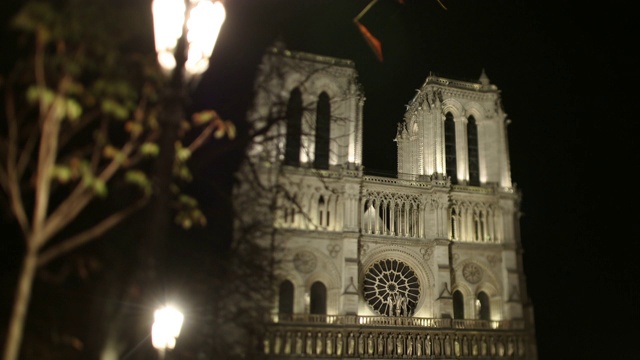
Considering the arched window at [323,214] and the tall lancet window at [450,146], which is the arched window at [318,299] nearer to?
the arched window at [323,214]

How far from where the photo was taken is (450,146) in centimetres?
3509

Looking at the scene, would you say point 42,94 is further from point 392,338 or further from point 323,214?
point 392,338

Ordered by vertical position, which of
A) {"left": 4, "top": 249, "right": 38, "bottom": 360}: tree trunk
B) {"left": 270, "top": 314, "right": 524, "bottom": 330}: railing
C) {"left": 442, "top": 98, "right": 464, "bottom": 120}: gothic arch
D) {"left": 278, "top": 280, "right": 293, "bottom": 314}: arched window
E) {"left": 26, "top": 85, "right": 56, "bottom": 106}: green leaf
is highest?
{"left": 442, "top": 98, "right": 464, "bottom": 120}: gothic arch

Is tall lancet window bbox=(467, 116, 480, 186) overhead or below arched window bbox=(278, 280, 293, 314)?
overhead

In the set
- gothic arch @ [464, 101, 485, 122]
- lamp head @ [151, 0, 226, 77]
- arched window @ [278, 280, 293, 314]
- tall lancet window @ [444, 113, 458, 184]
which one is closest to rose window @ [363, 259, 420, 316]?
arched window @ [278, 280, 293, 314]

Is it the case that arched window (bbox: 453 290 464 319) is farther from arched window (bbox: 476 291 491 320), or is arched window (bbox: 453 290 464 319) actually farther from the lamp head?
the lamp head

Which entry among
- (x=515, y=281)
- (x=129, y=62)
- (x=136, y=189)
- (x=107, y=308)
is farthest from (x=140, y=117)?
(x=515, y=281)

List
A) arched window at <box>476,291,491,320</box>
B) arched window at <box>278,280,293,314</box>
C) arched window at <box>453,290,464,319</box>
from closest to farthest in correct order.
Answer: arched window at <box>278,280,293,314</box>
arched window at <box>453,290,464,319</box>
arched window at <box>476,291,491,320</box>

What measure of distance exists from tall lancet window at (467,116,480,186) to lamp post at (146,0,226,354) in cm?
2763

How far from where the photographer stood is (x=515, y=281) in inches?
1237

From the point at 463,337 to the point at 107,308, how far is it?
2507 cm

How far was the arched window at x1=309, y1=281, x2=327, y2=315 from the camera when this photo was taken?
29453 millimetres

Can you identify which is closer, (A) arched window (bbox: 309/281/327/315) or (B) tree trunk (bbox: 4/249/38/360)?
(B) tree trunk (bbox: 4/249/38/360)

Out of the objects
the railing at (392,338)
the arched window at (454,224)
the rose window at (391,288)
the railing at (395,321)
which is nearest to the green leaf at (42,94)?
the railing at (392,338)
